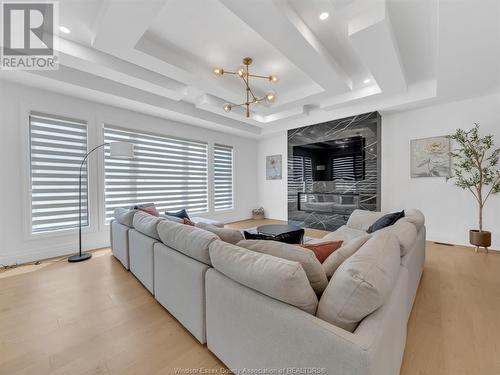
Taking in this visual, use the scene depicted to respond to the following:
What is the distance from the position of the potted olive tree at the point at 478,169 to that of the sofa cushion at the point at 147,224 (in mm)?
4772

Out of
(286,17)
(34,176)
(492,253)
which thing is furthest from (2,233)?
(492,253)

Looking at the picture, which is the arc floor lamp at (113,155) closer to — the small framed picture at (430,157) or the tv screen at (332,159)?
the tv screen at (332,159)

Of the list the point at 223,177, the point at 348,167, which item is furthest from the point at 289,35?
Result: the point at 223,177

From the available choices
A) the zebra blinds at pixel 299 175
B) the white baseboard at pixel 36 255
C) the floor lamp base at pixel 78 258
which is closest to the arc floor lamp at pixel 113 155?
the floor lamp base at pixel 78 258

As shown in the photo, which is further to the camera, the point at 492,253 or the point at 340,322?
the point at 492,253

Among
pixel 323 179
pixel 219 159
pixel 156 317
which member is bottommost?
pixel 156 317

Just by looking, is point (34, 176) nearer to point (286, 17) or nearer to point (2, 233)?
point (2, 233)

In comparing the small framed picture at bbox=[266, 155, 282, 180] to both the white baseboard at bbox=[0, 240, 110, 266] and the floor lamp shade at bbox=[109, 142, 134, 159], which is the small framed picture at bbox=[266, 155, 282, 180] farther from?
the white baseboard at bbox=[0, 240, 110, 266]

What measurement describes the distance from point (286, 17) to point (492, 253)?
15.3 ft

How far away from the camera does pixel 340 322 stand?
3.23 feet

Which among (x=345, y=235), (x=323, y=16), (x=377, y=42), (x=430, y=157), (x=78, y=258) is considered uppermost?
(x=323, y=16)

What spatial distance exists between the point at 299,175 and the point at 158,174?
3.56 m
